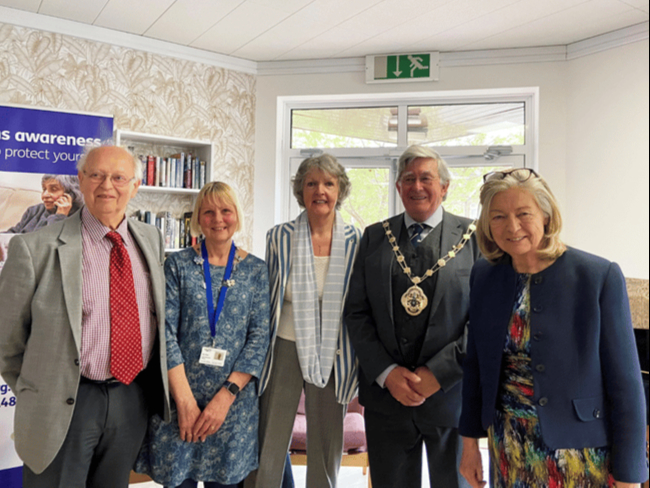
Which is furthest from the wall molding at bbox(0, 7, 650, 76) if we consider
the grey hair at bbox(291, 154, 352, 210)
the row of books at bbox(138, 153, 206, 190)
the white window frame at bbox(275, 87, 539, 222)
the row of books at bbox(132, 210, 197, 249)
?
the grey hair at bbox(291, 154, 352, 210)

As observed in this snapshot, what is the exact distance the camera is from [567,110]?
4410mm

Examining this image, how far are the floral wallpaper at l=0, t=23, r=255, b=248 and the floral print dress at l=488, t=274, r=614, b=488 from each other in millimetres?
3499

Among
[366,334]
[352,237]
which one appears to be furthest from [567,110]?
[366,334]

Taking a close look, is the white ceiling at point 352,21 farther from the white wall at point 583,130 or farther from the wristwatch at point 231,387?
the wristwatch at point 231,387

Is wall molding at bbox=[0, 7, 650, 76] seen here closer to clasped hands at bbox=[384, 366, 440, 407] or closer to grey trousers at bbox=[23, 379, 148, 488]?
grey trousers at bbox=[23, 379, 148, 488]

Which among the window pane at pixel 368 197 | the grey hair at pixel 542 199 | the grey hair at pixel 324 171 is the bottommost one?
the grey hair at pixel 542 199

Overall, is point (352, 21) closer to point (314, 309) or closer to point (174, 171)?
point (174, 171)

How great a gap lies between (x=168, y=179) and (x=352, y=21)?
6.40 feet

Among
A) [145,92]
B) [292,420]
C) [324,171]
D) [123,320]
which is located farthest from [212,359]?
[145,92]

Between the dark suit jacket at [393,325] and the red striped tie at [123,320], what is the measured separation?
81 cm

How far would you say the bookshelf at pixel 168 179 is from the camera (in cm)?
439

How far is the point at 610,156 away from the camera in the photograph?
407 centimetres

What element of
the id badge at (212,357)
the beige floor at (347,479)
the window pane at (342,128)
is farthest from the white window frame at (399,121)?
the id badge at (212,357)

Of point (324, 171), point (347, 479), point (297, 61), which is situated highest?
point (297, 61)
